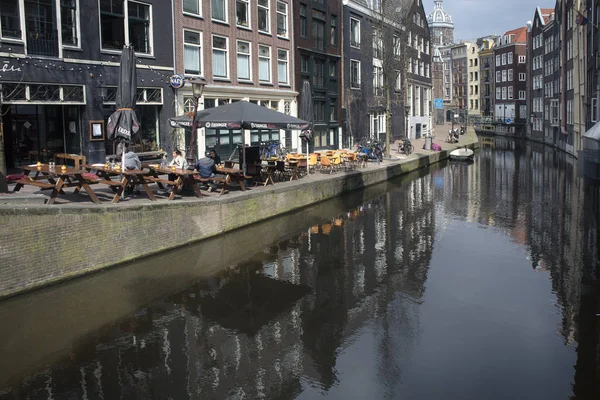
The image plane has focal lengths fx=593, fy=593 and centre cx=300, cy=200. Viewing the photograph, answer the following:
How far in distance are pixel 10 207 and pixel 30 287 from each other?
4.62 ft

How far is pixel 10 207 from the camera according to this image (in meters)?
9.72

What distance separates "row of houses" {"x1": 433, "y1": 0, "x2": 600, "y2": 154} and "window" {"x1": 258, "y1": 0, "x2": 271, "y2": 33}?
694 inches

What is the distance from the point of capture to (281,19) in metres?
31.7

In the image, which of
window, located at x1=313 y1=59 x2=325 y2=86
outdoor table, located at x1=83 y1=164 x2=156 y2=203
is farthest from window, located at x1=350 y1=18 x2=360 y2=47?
outdoor table, located at x1=83 y1=164 x2=156 y2=203

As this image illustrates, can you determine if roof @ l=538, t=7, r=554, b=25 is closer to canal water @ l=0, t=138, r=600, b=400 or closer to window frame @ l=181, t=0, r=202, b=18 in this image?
window frame @ l=181, t=0, r=202, b=18

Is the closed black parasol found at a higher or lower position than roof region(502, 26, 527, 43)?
lower

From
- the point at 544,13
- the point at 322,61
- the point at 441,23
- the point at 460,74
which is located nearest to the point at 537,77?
the point at 544,13

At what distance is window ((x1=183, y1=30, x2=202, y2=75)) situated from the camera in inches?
960

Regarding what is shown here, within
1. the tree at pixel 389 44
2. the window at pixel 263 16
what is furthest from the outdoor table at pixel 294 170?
the tree at pixel 389 44

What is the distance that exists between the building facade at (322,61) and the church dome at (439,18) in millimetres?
122314

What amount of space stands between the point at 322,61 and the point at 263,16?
733 cm

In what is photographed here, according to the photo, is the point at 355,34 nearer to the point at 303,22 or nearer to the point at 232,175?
the point at 303,22

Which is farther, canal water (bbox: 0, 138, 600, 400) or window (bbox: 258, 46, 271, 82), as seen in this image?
window (bbox: 258, 46, 271, 82)

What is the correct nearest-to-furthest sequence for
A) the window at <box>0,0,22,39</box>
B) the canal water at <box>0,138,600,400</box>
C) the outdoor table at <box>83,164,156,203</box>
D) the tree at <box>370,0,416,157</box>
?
the canal water at <box>0,138,600,400</box>, the outdoor table at <box>83,164,156,203</box>, the window at <box>0,0,22,39</box>, the tree at <box>370,0,416,157</box>
